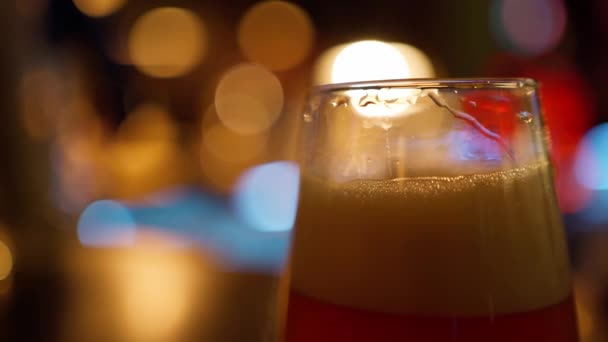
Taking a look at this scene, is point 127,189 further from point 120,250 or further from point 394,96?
point 394,96

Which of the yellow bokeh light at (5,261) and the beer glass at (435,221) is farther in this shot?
the yellow bokeh light at (5,261)

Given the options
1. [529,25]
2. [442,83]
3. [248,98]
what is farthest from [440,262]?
[248,98]

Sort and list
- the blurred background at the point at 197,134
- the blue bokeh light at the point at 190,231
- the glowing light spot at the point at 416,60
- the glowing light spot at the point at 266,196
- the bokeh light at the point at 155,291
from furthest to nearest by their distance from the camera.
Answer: the glowing light spot at the point at 416,60
the glowing light spot at the point at 266,196
the blue bokeh light at the point at 190,231
the blurred background at the point at 197,134
the bokeh light at the point at 155,291

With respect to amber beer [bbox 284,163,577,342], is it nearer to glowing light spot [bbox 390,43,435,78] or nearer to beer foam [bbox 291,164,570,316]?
beer foam [bbox 291,164,570,316]

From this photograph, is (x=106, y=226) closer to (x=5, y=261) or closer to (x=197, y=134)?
(x=5, y=261)

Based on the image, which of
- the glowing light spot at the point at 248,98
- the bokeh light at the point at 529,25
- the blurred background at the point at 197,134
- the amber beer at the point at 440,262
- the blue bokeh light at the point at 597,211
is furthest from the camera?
the glowing light spot at the point at 248,98

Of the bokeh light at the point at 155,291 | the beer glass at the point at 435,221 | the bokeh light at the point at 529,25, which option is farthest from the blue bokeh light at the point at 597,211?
the bokeh light at the point at 529,25

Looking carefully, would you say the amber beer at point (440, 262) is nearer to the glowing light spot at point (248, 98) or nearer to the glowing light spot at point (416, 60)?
the glowing light spot at point (416, 60)

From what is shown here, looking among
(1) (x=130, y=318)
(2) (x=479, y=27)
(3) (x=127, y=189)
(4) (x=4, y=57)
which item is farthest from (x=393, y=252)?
(2) (x=479, y=27)
